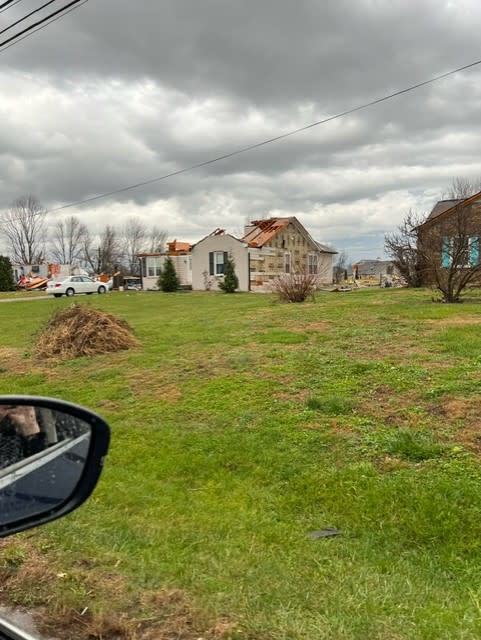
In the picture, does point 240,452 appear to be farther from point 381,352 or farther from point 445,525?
point 381,352

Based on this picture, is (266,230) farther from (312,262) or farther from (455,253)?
(455,253)

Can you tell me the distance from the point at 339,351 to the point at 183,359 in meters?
2.57

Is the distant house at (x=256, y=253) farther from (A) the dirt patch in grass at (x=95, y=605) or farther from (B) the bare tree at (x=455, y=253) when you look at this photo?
(A) the dirt patch in grass at (x=95, y=605)

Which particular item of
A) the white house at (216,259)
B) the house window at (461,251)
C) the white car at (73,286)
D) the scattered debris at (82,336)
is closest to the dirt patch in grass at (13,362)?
the scattered debris at (82,336)

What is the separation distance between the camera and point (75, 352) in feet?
30.2

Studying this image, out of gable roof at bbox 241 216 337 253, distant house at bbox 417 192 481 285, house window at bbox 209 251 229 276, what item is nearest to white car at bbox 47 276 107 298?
house window at bbox 209 251 229 276

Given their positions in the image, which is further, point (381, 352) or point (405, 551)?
point (381, 352)

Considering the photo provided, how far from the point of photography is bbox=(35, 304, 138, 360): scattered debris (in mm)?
9328

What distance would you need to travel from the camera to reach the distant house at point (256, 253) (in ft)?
114

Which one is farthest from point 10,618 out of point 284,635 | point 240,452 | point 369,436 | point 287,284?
point 287,284

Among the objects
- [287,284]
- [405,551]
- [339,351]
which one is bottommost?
[405,551]

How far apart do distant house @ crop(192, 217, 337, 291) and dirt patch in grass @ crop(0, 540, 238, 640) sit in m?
32.0

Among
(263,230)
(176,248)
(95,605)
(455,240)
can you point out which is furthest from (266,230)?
(95,605)

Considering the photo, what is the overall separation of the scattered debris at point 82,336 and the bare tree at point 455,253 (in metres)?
9.52
